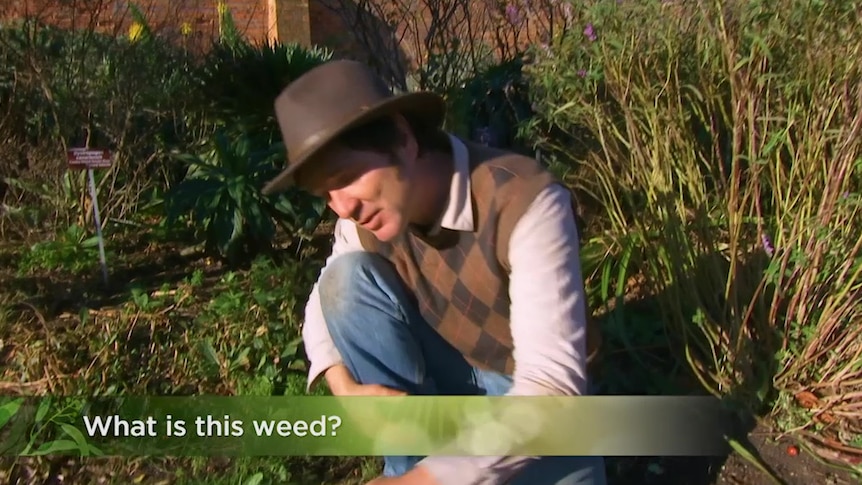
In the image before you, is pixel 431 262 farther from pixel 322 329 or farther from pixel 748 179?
pixel 748 179

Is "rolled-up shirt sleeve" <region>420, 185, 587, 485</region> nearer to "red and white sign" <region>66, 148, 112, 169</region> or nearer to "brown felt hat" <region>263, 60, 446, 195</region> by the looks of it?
"brown felt hat" <region>263, 60, 446, 195</region>

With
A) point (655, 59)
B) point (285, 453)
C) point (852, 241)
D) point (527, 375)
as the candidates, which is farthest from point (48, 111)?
point (852, 241)

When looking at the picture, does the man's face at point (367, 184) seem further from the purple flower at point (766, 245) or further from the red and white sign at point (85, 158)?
the red and white sign at point (85, 158)

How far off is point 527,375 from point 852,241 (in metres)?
1.39

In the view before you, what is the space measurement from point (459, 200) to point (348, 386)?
0.62 m

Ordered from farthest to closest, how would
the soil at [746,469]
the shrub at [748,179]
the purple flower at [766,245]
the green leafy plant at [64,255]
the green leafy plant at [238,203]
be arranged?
the green leafy plant at [64,255], the green leafy plant at [238,203], the purple flower at [766,245], the soil at [746,469], the shrub at [748,179]

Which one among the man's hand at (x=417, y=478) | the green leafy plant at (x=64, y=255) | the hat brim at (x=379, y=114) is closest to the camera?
the hat brim at (x=379, y=114)

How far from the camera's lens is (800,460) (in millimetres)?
2469

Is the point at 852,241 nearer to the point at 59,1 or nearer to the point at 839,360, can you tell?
the point at 839,360

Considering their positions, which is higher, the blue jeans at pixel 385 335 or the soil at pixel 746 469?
the blue jeans at pixel 385 335

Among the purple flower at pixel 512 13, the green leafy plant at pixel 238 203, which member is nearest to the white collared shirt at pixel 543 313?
the green leafy plant at pixel 238 203

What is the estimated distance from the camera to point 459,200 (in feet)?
5.96

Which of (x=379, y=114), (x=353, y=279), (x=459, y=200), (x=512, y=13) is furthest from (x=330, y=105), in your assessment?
(x=512, y=13)
